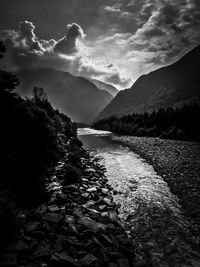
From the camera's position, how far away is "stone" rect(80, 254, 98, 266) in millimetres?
3841

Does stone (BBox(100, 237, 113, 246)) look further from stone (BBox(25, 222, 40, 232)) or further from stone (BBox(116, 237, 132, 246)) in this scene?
stone (BBox(25, 222, 40, 232))

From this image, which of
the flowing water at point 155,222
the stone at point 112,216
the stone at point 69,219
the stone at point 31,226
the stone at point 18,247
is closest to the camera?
the stone at point 18,247

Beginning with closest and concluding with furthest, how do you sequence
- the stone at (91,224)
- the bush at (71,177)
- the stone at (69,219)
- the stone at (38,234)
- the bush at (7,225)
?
the bush at (7,225) → the stone at (38,234) → the stone at (91,224) → the stone at (69,219) → the bush at (71,177)

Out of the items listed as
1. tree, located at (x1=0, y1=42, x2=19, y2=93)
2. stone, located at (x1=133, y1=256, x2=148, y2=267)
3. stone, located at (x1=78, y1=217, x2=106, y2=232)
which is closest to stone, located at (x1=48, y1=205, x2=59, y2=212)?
stone, located at (x1=78, y1=217, x2=106, y2=232)

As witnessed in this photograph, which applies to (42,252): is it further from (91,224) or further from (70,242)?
(91,224)

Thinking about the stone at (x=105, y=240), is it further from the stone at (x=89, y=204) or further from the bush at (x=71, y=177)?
the bush at (x=71, y=177)

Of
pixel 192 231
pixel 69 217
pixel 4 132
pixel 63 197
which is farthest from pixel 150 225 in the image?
pixel 4 132

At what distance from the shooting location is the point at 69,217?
18.5 feet

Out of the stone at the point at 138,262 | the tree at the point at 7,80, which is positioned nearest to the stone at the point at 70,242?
the stone at the point at 138,262

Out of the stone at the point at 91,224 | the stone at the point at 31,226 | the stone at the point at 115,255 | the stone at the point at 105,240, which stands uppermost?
→ the stone at the point at 31,226

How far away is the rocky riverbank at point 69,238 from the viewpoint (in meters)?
3.78

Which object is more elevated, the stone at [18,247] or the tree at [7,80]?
the tree at [7,80]

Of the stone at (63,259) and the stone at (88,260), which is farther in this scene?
the stone at (88,260)

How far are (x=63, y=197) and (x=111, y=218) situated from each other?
2197mm
